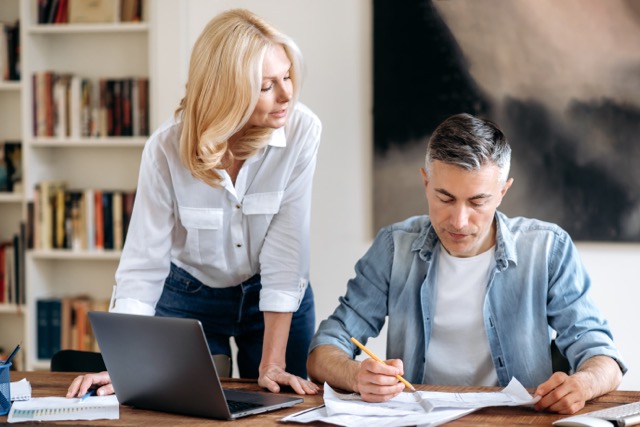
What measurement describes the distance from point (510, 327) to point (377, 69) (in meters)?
1.60

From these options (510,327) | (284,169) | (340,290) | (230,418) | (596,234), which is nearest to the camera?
(230,418)

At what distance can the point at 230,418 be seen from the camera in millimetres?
1638

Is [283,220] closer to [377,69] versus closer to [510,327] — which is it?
[510,327]

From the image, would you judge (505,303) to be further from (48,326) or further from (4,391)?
(48,326)

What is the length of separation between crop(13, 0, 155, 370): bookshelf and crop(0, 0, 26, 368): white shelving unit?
0.05 ft

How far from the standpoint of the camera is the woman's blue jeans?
240 cm

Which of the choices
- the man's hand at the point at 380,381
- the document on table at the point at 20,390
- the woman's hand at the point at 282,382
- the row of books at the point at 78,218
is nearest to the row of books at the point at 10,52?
the row of books at the point at 78,218

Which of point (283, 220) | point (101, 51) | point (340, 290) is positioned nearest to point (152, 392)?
point (283, 220)

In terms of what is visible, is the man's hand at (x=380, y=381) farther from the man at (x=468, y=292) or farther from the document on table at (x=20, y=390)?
the document on table at (x=20, y=390)

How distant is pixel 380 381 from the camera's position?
1.73 metres

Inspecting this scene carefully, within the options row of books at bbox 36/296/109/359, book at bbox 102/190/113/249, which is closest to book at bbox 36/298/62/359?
row of books at bbox 36/296/109/359

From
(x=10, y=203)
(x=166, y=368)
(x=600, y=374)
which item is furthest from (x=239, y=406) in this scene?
(x=10, y=203)

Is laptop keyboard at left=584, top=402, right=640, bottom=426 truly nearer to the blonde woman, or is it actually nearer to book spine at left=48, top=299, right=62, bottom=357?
the blonde woman

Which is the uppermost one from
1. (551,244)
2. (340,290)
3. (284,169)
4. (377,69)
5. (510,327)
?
(377,69)
